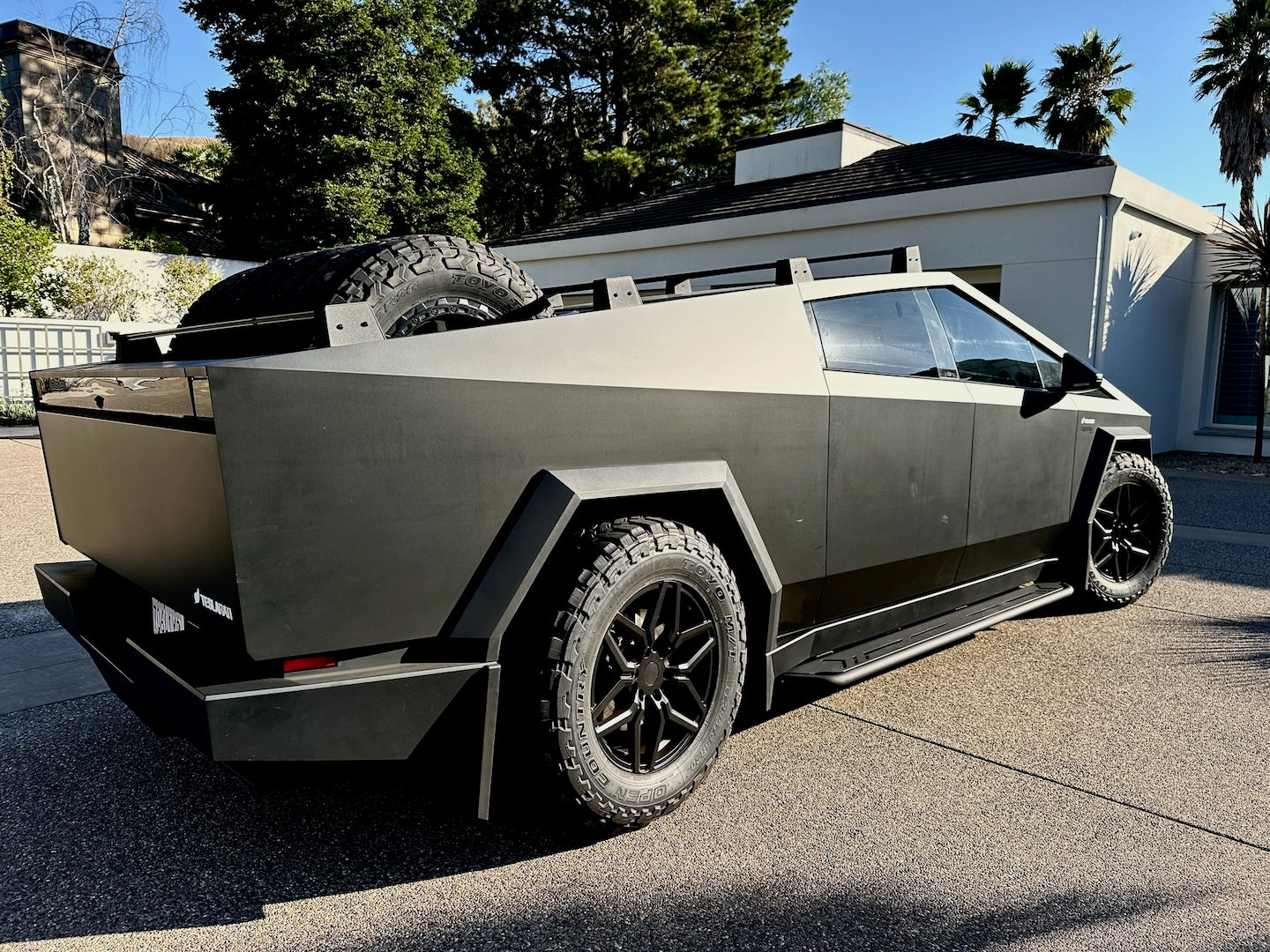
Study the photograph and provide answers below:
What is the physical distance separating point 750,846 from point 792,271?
1.89m

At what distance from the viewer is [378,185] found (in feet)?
85.7

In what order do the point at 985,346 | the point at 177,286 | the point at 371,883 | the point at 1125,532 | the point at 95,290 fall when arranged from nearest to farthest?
the point at 371,883 → the point at 985,346 → the point at 1125,532 → the point at 95,290 → the point at 177,286

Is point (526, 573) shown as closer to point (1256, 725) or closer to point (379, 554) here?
point (379, 554)

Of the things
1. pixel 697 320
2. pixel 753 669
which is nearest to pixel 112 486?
pixel 697 320

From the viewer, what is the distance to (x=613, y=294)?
2551mm

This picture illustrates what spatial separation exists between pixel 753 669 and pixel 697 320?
1159 mm

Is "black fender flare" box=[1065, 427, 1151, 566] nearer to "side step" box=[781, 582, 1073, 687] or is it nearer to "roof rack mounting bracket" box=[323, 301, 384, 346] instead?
"side step" box=[781, 582, 1073, 687]

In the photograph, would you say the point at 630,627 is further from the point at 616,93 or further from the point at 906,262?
the point at 616,93

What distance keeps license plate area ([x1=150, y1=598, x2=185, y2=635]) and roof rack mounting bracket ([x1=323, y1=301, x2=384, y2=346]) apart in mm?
870

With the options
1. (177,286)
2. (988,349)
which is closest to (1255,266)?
(988,349)

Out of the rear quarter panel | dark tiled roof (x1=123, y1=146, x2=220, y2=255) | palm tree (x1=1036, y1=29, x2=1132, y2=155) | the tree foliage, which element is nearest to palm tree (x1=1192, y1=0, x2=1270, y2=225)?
palm tree (x1=1036, y1=29, x2=1132, y2=155)

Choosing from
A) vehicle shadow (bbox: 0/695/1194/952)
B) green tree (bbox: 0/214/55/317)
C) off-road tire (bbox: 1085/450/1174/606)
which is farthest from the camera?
green tree (bbox: 0/214/55/317)

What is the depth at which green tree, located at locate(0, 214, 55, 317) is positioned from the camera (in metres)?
18.3

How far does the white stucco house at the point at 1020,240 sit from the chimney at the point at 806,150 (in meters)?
0.03
